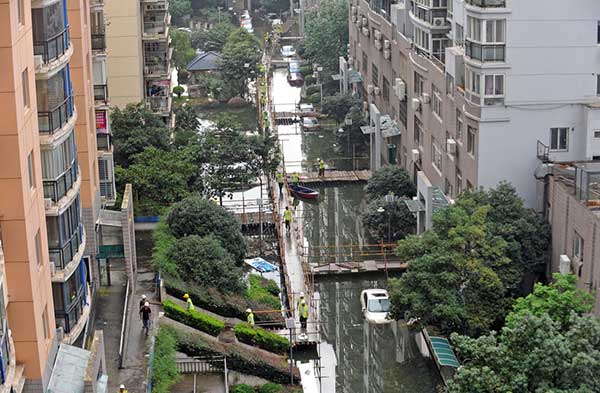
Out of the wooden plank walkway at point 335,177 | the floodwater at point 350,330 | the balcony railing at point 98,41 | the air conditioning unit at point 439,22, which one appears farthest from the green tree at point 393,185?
the balcony railing at point 98,41

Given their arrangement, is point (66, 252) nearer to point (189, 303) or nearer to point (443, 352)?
point (189, 303)

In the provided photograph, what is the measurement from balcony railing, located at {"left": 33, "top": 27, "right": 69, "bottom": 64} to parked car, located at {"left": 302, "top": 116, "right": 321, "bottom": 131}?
123 feet

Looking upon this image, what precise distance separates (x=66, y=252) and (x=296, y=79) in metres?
53.5

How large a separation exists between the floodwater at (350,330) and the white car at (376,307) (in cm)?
24

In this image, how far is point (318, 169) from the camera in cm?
5478

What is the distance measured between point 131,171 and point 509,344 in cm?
2062

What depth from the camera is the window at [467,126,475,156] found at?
120 ft

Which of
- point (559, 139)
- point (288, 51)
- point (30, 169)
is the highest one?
point (30, 169)

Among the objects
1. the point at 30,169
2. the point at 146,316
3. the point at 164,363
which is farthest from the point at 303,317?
the point at 30,169

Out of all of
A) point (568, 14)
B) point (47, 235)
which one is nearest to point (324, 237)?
point (568, 14)

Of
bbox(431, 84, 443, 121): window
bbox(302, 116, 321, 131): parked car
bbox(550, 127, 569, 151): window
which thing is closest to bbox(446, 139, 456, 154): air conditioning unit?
bbox(431, 84, 443, 121): window

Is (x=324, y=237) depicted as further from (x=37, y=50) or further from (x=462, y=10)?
(x=37, y=50)

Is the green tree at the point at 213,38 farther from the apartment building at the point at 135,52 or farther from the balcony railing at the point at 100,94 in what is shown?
the balcony railing at the point at 100,94

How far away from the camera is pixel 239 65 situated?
71.6 m
